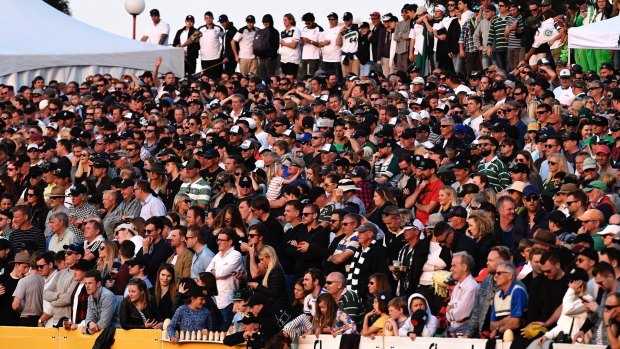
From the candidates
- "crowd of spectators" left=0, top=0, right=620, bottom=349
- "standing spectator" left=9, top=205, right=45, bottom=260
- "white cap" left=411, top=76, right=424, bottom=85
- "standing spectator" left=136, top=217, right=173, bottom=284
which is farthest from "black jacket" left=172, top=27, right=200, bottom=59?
"standing spectator" left=136, top=217, right=173, bottom=284

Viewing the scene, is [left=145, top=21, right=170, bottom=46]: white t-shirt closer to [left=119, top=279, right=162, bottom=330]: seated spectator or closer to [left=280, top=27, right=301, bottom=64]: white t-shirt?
[left=280, top=27, right=301, bottom=64]: white t-shirt

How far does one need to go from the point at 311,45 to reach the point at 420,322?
17325 mm

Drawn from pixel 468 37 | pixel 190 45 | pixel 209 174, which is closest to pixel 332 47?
pixel 468 37

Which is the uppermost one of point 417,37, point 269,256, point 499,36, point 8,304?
point 499,36

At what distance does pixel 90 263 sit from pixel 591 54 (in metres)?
15.1

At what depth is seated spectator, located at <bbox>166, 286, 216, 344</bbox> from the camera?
1628 cm

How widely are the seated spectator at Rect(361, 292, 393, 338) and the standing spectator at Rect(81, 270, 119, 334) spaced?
3057 millimetres

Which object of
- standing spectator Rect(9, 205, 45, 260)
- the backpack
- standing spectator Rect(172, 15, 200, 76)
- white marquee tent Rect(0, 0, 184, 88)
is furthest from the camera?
standing spectator Rect(172, 15, 200, 76)

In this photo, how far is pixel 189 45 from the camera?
116ft

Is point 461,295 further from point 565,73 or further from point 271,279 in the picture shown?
point 565,73

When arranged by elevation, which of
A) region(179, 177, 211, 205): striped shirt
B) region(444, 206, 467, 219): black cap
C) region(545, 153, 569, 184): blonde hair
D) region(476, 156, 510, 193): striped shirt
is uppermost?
region(545, 153, 569, 184): blonde hair

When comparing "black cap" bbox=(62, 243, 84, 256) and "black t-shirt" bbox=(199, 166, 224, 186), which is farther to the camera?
"black t-shirt" bbox=(199, 166, 224, 186)

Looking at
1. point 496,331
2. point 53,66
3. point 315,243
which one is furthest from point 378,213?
point 53,66

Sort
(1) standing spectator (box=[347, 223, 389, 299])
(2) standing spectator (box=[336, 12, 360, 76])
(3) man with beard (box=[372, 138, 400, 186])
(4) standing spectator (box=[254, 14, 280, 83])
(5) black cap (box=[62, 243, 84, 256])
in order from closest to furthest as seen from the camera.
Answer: (1) standing spectator (box=[347, 223, 389, 299]), (5) black cap (box=[62, 243, 84, 256]), (3) man with beard (box=[372, 138, 400, 186]), (2) standing spectator (box=[336, 12, 360, 76]), (4) standing spectator (box=[254, 14, 280, 83])
